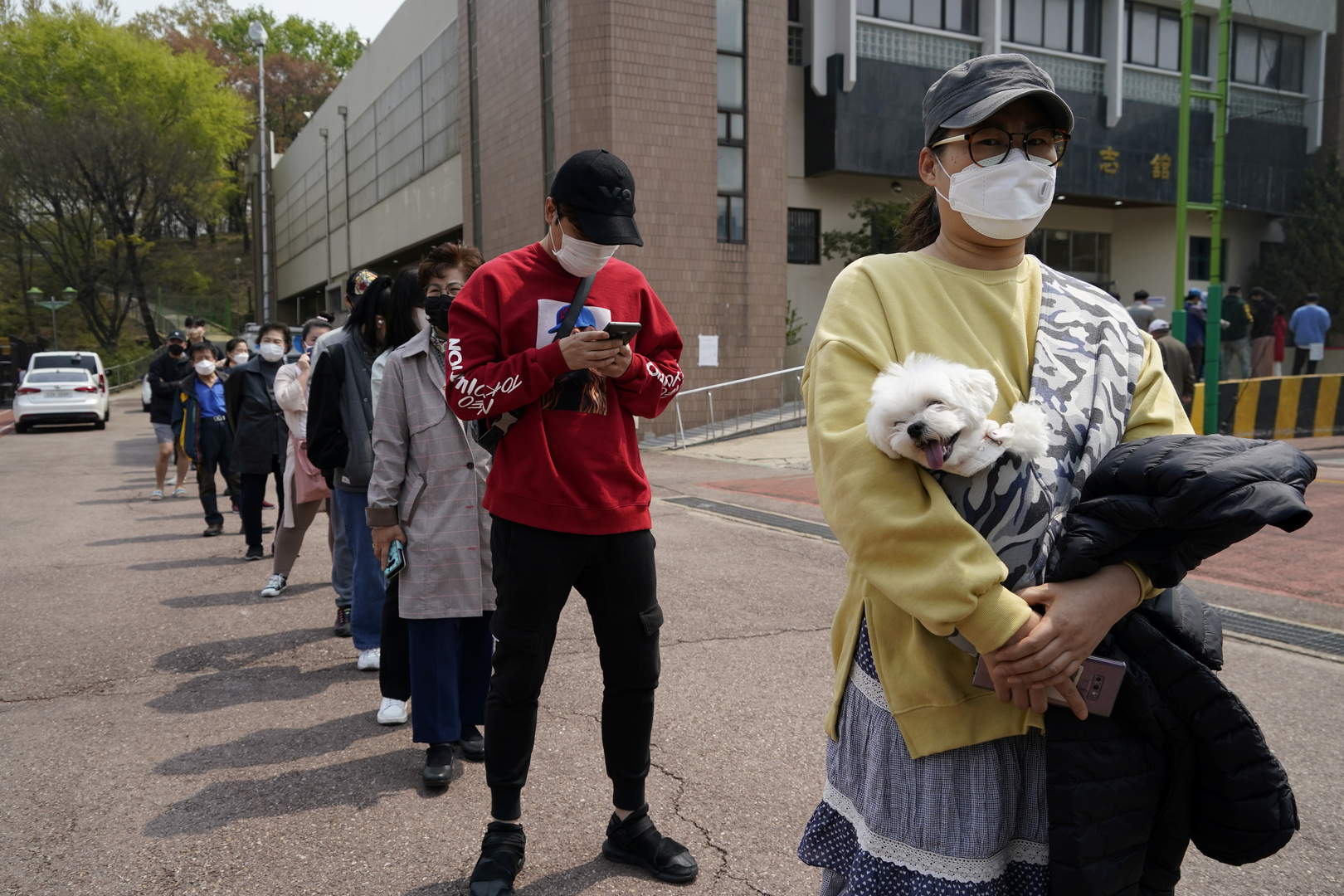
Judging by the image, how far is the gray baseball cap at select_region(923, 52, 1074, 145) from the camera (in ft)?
5.97

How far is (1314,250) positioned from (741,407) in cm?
2038

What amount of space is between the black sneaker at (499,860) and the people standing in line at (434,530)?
758mm

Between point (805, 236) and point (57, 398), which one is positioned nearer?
point (57, 398)

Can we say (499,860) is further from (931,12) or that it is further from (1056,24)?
(1056,24)

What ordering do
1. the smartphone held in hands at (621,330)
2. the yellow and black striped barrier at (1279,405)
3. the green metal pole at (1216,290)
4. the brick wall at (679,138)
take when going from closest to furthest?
1. the smartphone held in hands at (621,330)
2. the green metal pole at (1216,290)
3. the yellow and black striped barrier at (1279,405)
4. the brick wall at (679,138)

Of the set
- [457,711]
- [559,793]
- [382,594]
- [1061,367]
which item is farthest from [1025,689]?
[382,594]

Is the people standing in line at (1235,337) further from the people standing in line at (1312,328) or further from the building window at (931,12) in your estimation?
the building window at (931,12)

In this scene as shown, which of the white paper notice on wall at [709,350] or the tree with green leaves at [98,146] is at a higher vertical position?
the tree with green leaves at [98,146]

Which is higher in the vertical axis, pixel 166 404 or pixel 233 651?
pixel 166 404

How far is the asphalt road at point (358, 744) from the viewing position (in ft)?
10.4

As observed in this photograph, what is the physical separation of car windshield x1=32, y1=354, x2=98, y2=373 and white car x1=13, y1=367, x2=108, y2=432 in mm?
1802

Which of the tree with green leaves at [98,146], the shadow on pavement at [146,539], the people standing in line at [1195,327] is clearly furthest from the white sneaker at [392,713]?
the tree with green leaves at [98,146]

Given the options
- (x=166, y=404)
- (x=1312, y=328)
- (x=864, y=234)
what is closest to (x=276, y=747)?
(x=166, y=404)

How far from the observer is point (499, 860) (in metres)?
3.01
